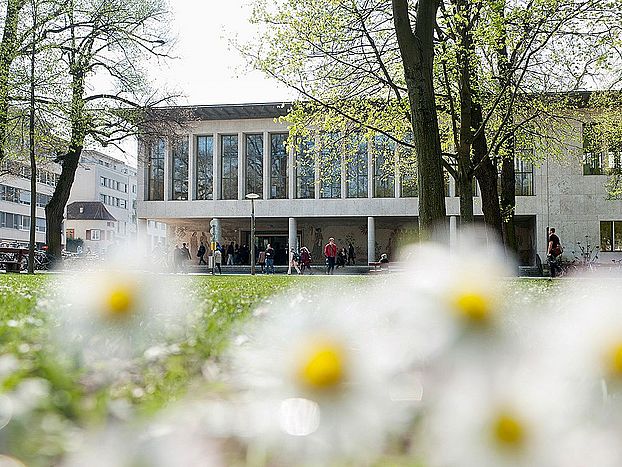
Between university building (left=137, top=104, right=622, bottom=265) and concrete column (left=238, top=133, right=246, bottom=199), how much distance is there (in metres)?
0.07

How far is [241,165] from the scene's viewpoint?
2004 inches

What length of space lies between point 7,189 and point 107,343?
8323 cm

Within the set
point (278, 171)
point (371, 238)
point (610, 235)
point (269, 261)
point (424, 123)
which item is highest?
point (278, 171)

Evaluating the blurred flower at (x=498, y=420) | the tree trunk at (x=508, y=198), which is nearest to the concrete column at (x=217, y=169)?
the tree trunk at (x=508, y=198)

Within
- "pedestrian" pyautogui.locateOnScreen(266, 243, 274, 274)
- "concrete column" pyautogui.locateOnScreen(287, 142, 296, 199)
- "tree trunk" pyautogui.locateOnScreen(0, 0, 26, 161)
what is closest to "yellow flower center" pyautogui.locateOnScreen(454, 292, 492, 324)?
"tree trunk" pyautogui.locateOnScreen(0, 0, 26, 161)

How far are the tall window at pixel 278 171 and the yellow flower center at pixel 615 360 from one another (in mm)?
49929

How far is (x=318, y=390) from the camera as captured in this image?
39.6 inches

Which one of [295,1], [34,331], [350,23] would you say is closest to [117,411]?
[34,331]

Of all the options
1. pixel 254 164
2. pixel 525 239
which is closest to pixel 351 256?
pixel 254 164

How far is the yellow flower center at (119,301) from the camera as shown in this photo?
86.2 inches

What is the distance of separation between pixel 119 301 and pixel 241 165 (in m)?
49.1

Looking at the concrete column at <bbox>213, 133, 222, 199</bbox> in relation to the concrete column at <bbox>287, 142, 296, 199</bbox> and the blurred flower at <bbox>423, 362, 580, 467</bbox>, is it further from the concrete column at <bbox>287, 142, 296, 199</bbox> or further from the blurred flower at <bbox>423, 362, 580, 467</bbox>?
the blurred flower at <bbox>423, 362, 580, 467</bbox>

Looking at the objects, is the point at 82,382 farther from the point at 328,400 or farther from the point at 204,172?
the point at 204,172

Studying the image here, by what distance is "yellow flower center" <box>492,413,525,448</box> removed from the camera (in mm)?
840
